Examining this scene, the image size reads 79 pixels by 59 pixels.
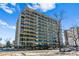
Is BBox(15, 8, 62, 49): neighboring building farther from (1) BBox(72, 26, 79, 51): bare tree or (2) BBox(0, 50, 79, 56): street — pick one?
(1) BBox(72, 26, 79, 51): bare tree

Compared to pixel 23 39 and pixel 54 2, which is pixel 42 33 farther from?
pixel 54 2

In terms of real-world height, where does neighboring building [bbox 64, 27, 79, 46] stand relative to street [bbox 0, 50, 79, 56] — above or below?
above

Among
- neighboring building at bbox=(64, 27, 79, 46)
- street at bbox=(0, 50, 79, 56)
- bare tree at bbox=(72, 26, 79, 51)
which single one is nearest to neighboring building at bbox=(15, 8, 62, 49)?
street at bbox=(0, 50, 79, 56)

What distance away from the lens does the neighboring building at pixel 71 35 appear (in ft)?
13.1

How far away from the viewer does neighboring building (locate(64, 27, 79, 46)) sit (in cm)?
398

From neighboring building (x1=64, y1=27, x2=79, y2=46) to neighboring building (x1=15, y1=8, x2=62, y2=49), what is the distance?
0.22 m

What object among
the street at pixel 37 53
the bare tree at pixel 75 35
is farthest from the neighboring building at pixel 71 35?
the street at pixel 37 53

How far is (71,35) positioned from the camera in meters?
4.02

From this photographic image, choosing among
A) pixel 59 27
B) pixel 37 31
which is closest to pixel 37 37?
pixel 37 31

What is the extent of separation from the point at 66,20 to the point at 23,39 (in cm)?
102

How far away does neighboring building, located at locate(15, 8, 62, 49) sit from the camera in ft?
13.1

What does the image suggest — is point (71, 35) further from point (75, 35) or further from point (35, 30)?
point (35, 30)

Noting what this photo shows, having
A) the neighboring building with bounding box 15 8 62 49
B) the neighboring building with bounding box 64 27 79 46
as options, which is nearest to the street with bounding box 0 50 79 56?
the neighboring building with bounding box 15 8 62 49

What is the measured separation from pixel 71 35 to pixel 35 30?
793 millimetres
